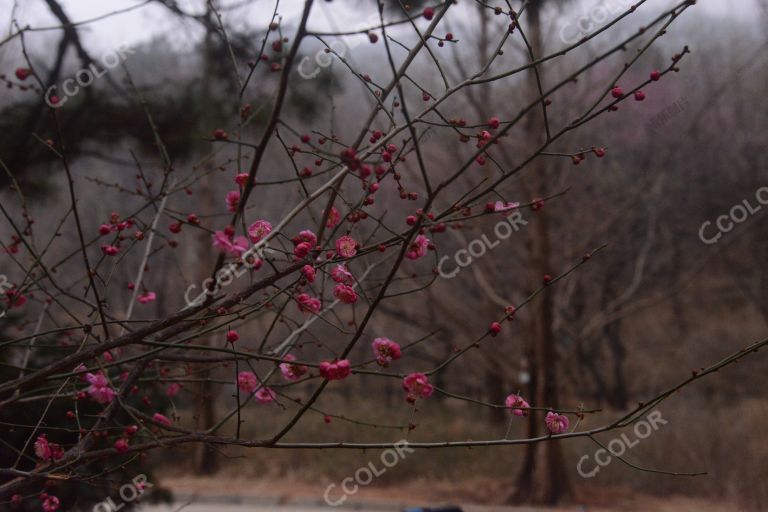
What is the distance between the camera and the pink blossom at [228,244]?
4.95ft

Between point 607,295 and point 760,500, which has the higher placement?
point 607,295

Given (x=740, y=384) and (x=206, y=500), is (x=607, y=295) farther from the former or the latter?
(x=206, y=500)

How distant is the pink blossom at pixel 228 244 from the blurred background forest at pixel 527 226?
1035mm

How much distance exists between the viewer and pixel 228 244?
5.01 feet

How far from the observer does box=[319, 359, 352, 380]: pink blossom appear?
4.91ft

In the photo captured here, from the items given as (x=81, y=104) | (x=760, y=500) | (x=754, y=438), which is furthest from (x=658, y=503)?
(x=81, y=104)

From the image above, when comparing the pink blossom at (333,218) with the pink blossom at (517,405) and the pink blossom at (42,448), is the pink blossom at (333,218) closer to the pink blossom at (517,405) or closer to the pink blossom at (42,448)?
the pink blossom at (517,405)

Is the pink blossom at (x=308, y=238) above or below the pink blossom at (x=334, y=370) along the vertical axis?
above

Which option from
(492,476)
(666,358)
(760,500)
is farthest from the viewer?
(666,358)

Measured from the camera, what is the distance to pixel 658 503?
796 cm

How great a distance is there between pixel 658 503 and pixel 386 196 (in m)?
5.73
